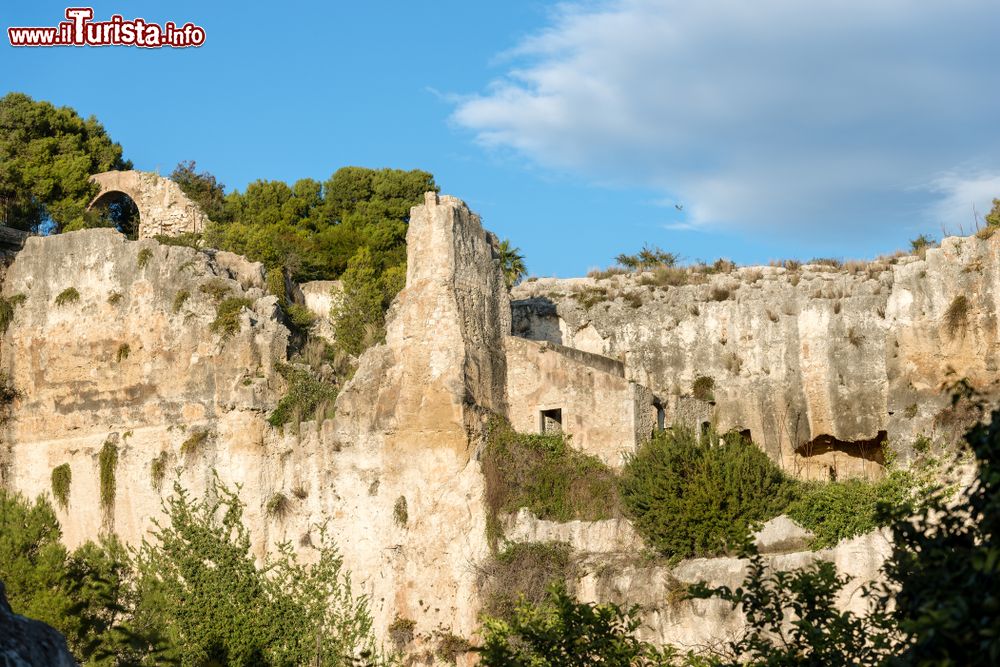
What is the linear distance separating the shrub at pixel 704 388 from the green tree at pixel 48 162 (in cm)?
1468

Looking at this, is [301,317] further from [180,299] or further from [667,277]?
[667,277]

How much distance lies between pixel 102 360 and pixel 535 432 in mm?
8582

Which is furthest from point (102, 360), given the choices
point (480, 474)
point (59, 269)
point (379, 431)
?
point (480, 474)

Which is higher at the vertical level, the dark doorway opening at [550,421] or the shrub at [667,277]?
the shrub at [667,277]

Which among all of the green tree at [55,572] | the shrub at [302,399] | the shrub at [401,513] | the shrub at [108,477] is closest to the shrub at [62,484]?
the green tree at [55,572]

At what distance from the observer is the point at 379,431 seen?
23141 mm

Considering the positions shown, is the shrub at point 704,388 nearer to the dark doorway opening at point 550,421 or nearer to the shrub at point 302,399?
the dark doorway opening at point 550,421

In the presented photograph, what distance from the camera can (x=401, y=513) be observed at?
22.7 meters

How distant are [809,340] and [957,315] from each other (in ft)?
9.75

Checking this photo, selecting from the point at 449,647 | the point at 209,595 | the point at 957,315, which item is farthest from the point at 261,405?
the point at 957,315

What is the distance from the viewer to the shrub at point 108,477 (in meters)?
25.4

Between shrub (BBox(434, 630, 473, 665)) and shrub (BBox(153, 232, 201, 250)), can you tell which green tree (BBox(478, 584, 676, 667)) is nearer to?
shrub (BBox(434, 630, 473, 665))

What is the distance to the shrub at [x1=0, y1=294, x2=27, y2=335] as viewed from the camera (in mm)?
27516

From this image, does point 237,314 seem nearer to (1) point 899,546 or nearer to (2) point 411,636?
(2) point 411,636
